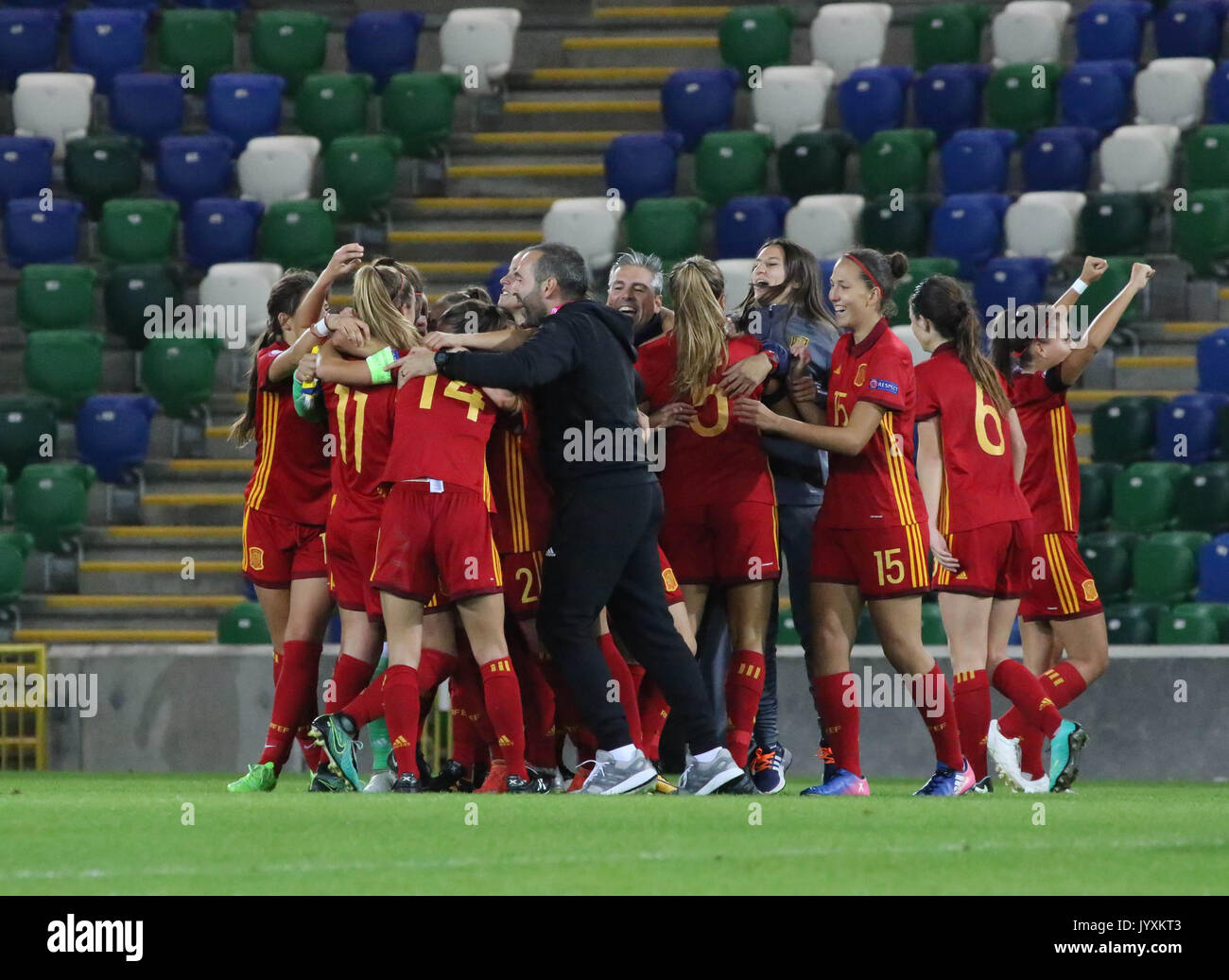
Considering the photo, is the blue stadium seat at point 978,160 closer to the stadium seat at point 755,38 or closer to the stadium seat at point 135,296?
the stadium seat at point 755,38

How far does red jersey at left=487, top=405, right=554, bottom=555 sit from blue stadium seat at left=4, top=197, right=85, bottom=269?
7.53 metres

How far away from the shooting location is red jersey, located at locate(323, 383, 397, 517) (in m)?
7.64

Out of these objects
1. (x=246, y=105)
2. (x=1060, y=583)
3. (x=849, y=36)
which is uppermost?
(x=849, y=36)

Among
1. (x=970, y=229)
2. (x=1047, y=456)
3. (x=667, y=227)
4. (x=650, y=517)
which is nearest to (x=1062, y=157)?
(x=970, y=229)

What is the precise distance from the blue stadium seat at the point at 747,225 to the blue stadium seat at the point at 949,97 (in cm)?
132

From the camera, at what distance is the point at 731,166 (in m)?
14.1

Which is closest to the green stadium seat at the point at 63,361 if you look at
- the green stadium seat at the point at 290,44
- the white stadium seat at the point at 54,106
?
the white stadium seat at the point at 54,106

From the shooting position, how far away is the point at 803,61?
50.8 feet

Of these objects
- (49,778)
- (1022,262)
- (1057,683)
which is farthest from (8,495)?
(1057,683)

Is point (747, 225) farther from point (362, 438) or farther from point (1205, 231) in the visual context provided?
point (362, 438)

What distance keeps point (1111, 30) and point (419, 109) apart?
15.1 ft
